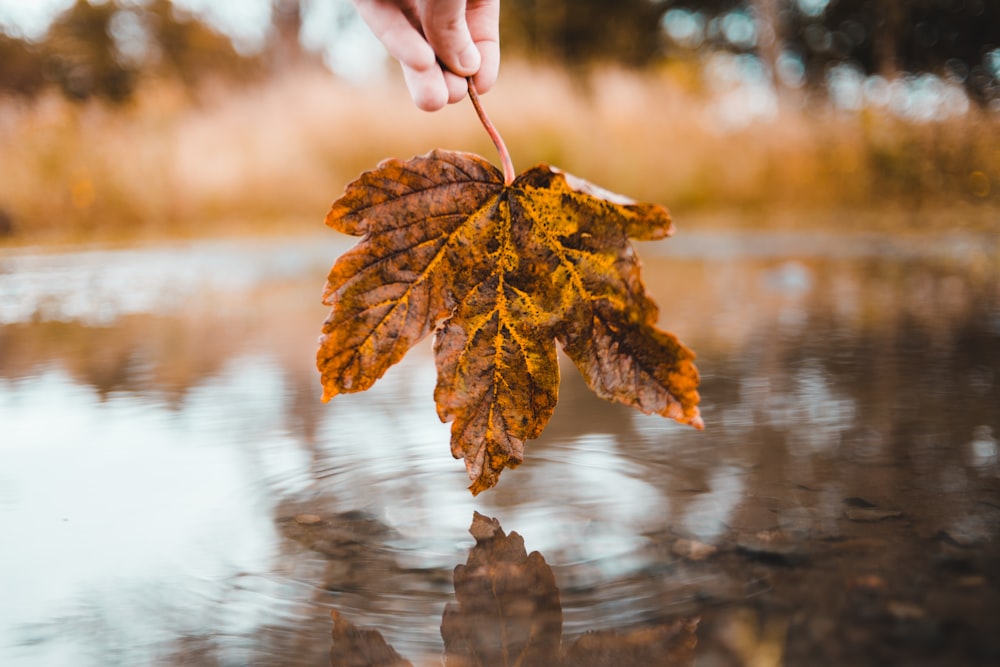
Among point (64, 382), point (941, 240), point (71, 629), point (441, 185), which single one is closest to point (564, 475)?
point (441, 185)

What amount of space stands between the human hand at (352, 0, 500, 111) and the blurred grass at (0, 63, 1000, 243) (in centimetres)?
435

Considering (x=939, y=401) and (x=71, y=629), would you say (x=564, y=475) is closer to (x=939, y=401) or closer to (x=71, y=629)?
(x=71, y=629)

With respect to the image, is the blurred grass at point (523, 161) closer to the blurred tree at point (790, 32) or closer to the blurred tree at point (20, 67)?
the blurred tree at point (790, 32)

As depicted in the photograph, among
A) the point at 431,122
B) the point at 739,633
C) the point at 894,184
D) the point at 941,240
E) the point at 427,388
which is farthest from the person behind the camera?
the point at 431,122

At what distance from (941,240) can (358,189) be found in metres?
3.83

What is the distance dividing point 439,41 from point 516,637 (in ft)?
1.97

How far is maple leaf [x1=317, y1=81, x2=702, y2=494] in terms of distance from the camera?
0.75m

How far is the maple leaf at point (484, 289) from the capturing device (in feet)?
2.48

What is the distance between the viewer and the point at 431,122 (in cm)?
638

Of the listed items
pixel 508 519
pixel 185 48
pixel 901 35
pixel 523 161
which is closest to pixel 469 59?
pixel 508 519

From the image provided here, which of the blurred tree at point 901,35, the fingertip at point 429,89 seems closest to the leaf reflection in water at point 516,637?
the fingertip at point 429,89

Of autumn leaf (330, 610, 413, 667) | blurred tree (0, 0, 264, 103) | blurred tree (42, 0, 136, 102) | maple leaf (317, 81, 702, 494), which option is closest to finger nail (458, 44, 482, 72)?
maple leaf (317, 81, 702, 494)

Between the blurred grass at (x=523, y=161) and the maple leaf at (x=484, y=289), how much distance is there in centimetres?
452

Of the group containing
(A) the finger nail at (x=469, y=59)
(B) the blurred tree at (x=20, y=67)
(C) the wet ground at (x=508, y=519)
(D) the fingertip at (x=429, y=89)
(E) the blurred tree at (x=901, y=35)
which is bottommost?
Answer: (C) the wet ground at (x=508, y=519)
